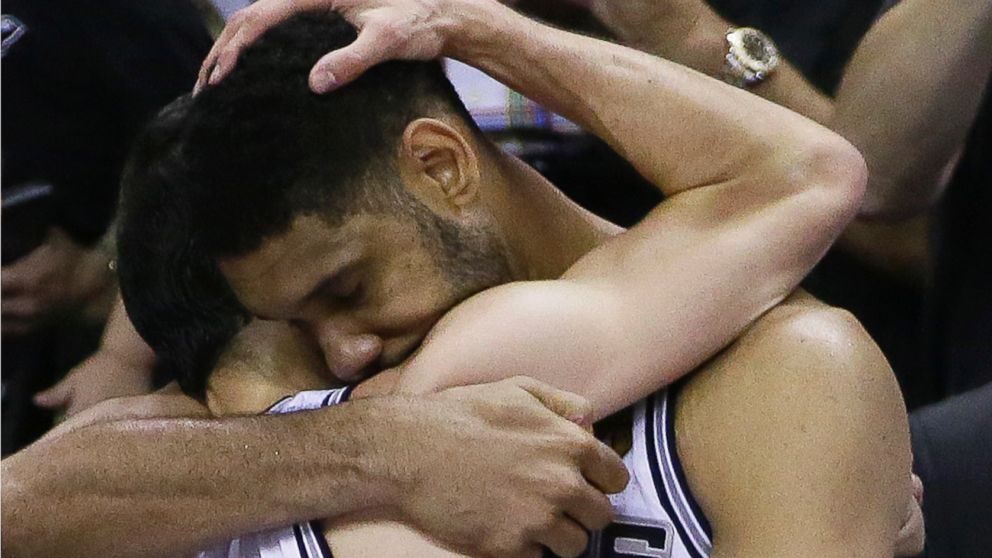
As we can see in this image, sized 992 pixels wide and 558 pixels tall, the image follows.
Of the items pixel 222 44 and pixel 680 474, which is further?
pixel 222 44

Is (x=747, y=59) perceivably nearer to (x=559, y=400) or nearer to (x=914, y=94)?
(x=914, y=94)

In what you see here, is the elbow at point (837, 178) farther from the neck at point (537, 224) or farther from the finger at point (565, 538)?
the finger at point (565, 538)

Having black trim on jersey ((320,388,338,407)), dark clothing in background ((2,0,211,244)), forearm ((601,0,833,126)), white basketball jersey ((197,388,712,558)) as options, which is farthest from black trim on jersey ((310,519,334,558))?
forearm ((601,0,833,126))

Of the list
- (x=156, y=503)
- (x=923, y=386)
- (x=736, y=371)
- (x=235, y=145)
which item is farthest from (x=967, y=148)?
(x=156, y=503)

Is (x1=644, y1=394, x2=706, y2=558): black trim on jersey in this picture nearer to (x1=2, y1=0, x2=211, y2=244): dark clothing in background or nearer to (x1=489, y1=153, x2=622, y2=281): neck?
(x1=489, y1=153, x2=622, y2=281): neck

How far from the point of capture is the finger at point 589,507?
3.10 ft

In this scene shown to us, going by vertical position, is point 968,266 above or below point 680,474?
below

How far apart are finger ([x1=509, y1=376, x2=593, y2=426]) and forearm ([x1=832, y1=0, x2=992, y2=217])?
717mm

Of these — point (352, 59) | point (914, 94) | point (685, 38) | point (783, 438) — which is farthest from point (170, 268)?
point (914, 94)

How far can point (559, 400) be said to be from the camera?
3.12ft

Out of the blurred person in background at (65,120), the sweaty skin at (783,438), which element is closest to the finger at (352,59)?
the sweaty skin at (783,438)

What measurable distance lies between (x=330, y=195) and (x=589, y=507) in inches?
11.9

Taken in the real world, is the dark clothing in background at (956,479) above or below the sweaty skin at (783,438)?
below

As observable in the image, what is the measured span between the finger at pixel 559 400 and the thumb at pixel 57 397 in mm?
702
